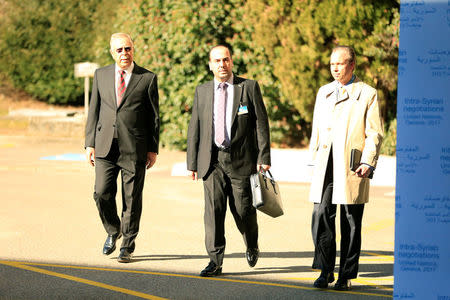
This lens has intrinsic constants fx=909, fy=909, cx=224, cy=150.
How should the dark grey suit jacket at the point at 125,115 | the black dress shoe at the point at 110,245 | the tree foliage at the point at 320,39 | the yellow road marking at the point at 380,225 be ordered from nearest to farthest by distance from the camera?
the dark grey suit jacket at the point at 125,115
the black dress shoe at the point at 110,245
the yellow road marking at the point at 380,225
the tree foliage at the point at 320,39

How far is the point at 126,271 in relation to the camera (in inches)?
304

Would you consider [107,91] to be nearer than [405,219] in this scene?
No

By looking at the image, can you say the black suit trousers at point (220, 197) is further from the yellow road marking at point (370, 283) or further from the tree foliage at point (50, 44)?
the tree foliage at point (50, 44)

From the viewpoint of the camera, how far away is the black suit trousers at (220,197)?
7.49 metres

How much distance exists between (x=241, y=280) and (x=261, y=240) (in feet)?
6.85

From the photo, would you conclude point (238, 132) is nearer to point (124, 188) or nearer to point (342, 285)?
point (124, 188)

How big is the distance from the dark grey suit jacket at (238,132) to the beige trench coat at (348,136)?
27.5 inches

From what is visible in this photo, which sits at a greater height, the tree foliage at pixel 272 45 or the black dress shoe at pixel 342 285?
the tree foliage at pixel 272 45

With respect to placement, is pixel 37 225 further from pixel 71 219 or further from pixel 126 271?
pixel 126 271

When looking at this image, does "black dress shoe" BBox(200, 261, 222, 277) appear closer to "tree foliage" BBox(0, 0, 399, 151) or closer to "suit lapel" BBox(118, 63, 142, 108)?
"suit lapel" BBox(118, 63, 142, 108)

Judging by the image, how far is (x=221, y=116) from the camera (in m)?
7.48

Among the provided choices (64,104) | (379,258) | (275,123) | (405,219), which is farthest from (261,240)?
(64,104)

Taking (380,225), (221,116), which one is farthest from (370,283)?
(380,225)

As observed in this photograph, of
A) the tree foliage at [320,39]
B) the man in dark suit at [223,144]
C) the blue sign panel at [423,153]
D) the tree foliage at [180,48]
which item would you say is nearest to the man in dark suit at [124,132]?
the man in dark suit at [223,144]
